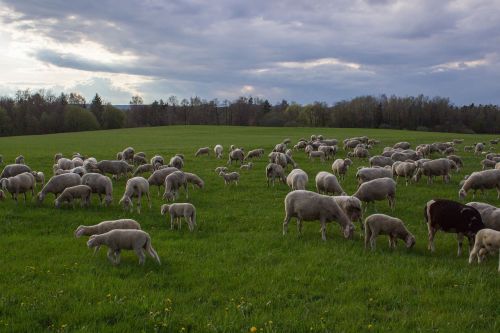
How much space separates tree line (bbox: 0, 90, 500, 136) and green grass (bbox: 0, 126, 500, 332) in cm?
10948

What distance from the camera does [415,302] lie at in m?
9.36

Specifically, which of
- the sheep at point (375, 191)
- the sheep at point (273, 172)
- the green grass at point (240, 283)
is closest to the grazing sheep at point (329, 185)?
the sheep at point (375, 191)

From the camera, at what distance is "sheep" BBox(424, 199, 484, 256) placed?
42.9ft

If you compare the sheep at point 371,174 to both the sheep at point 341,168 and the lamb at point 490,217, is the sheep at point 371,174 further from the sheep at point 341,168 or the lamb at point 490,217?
the lamb at point 490,217

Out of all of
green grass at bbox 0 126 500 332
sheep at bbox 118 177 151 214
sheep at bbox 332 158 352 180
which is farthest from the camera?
sheep at bbox 332 158 352 180

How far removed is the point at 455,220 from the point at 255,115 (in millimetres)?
135791

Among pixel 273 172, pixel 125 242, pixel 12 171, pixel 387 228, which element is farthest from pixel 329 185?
pixel 12 171

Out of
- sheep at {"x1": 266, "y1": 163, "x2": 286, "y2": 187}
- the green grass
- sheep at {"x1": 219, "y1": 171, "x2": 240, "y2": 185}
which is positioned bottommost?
the green grass

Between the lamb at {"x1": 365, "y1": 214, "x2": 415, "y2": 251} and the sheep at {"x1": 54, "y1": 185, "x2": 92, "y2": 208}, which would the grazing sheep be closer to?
the lamb at {"x1": 365, "y1": 214, "x2": 415, "y2": 251}

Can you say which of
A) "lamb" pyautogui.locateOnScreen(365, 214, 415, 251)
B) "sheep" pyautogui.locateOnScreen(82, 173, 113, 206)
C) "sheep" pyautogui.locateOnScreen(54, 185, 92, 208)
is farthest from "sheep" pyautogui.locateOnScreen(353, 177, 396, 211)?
"sheep" pyautogui.locateOnScreen(54, 185, 92, 208)

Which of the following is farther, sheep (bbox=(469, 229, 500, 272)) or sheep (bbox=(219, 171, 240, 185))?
sheep (bbox=(219, 171, 240, 185))

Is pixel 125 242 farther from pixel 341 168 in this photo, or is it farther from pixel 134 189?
pixel 341 168

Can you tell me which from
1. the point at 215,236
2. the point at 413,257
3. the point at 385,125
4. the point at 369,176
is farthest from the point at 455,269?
the point at 385,125

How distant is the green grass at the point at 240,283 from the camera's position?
8.33 metres
